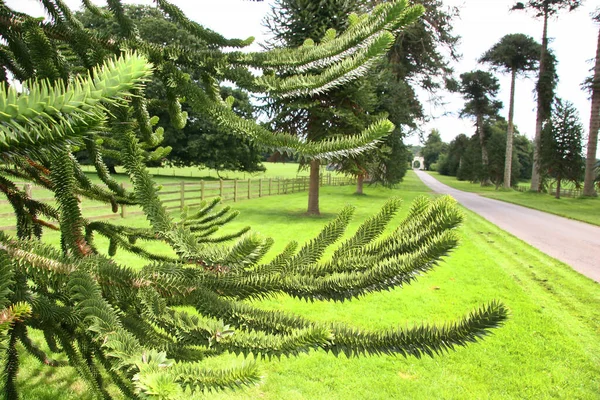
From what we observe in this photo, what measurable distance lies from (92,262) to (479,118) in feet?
187

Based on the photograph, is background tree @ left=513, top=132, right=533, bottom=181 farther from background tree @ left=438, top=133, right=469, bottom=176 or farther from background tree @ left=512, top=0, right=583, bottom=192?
background tree @ left=512, top=0, right=583, bottom=192

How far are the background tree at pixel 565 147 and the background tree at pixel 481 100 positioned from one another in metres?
16.4

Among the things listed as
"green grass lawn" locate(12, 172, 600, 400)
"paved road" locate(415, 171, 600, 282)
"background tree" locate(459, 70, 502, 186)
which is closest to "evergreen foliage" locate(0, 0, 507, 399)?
"green grass lawn" locate(12, 172, 600, 400)

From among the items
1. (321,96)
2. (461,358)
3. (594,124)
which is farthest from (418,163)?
(461,358)

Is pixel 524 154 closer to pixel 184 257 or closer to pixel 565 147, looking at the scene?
pixel 565 147

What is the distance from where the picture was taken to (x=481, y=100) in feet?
163

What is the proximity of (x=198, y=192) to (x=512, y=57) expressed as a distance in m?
35.1

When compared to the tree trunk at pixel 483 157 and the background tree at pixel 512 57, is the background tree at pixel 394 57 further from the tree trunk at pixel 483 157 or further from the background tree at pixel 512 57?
the tree trunk at pixel 483 157

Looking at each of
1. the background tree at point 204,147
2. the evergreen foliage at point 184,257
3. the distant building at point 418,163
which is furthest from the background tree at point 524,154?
the evergreen foliage at point 184,257

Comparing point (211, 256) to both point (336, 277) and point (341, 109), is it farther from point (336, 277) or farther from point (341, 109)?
point (341, 109)

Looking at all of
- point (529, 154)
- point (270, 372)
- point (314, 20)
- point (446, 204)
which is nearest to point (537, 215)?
point (314, 20)

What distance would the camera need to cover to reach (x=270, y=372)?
453 cm

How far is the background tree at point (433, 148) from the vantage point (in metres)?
121

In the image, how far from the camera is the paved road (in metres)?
9.78
